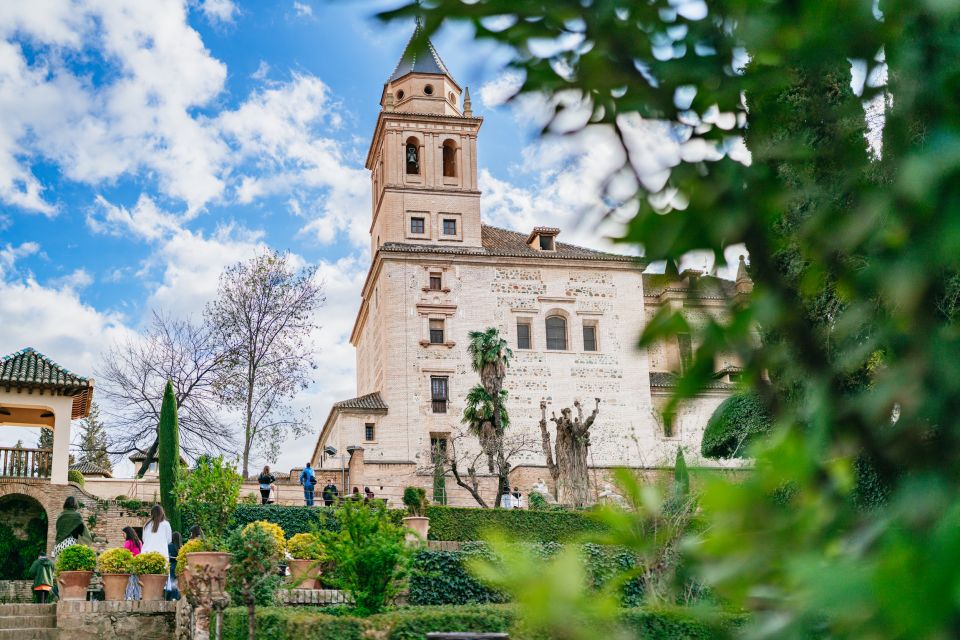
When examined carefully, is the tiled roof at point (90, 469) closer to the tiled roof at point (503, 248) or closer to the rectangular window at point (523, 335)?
the tiled roof at point (503, 248)

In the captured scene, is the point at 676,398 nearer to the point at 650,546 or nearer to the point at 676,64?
the point at 650,546

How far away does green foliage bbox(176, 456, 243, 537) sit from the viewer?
1711 cm

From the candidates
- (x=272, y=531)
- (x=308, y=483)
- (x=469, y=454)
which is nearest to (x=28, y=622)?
(x=272, y=531)

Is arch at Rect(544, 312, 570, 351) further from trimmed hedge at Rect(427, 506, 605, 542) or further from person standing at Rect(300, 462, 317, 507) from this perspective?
trimmed hedge at Rect(427, 506, 605, 542)

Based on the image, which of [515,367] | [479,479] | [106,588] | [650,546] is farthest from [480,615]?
[515,367]

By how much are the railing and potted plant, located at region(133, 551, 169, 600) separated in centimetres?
1082

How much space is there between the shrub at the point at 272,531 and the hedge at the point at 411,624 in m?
0.90

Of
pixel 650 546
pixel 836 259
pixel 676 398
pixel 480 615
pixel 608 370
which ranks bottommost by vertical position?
pixel 480 615

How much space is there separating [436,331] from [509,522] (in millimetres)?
14683

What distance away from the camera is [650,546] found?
1.09 m

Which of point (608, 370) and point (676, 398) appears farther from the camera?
point (608, 370)

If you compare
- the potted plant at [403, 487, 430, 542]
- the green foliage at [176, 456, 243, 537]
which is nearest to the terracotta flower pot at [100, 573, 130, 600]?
the green foliage at [176, 456, 243, 537]

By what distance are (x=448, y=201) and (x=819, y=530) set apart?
39.5 metres

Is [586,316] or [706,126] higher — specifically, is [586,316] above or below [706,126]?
above
